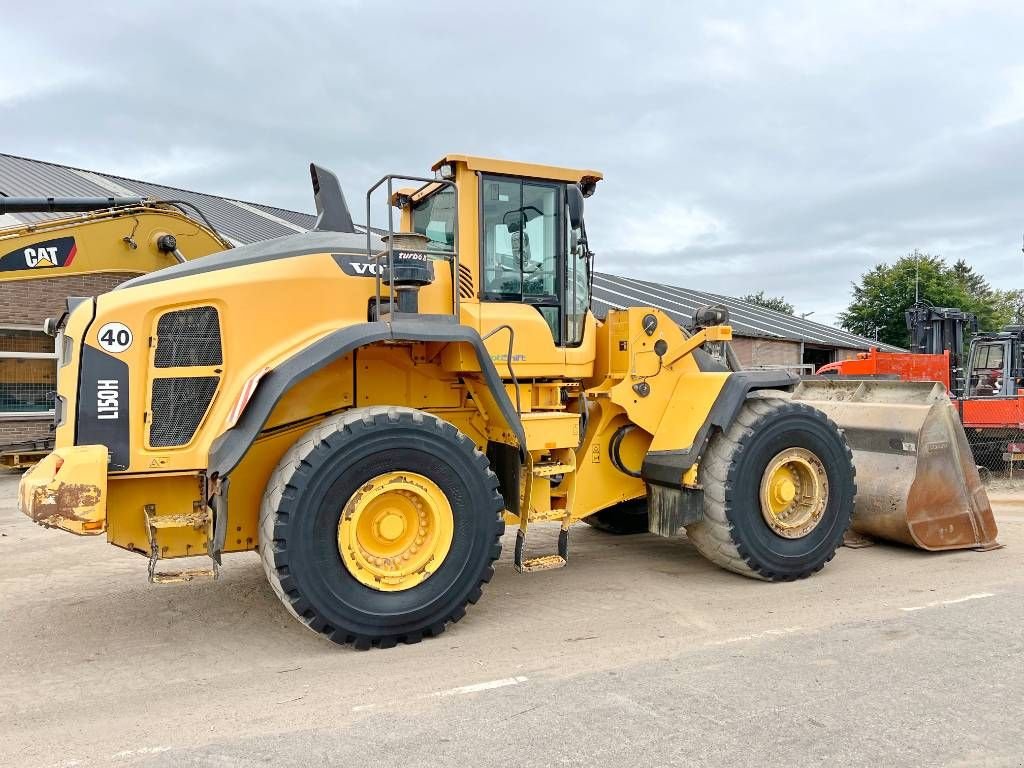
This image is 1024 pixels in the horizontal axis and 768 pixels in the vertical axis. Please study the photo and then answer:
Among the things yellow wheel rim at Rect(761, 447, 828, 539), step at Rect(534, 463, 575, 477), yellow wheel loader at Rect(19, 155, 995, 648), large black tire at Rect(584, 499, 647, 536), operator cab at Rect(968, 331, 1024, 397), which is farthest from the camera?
operator cab at Rect(968, 331, 1024, 397)

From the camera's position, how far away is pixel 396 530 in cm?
453

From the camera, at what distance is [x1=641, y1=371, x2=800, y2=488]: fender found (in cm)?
561

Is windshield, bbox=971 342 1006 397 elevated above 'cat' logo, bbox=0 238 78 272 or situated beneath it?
situated beneath

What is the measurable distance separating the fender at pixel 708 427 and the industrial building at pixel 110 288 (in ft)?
4.90

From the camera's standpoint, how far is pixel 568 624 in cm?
486

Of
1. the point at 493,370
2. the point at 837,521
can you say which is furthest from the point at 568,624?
the point at 837,521

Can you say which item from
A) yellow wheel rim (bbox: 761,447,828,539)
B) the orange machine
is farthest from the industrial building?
the orange machine

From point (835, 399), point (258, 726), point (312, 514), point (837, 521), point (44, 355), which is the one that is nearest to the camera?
point (258, 726)

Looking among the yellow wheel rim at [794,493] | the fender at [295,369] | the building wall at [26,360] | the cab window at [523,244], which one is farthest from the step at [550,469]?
the building wall at [26,360]

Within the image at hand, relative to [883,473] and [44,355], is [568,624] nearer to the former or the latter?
[883,473]

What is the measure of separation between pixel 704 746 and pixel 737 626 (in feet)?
5.39

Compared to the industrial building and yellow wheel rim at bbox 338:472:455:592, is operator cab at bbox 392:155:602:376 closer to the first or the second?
the industrial building

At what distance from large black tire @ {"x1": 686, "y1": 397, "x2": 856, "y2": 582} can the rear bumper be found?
3.87m

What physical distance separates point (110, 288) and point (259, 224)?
1296 centimetres
